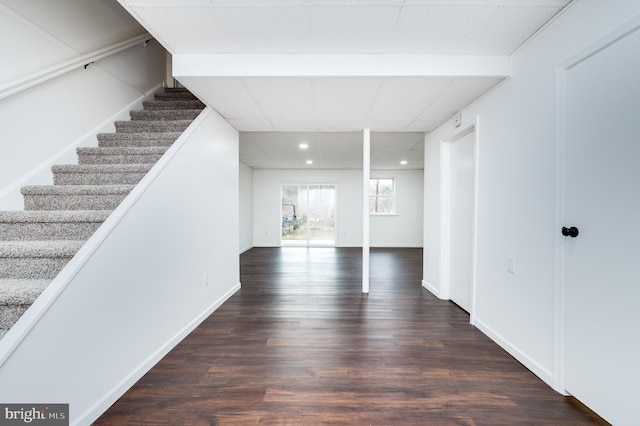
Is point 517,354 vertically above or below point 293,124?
below

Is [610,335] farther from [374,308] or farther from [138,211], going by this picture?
[138,211]

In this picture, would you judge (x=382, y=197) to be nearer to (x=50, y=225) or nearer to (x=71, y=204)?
(x=71, y=204)

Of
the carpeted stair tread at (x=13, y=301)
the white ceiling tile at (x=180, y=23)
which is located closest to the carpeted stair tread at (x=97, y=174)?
the white ceiling tile at (x=180, y=23)

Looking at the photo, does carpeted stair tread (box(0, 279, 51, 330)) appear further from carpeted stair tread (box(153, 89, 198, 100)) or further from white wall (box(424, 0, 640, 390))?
carpeted stair tread (box(153, 89, 198, 100))

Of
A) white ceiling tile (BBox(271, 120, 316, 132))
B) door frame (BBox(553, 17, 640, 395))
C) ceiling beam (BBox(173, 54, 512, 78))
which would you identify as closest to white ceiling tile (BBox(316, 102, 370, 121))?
white ceiling tile (BBox(271, 120, 316, 132))

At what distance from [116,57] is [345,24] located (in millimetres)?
3031

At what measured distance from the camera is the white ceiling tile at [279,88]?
2.23m

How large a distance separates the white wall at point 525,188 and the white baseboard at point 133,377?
2.76m

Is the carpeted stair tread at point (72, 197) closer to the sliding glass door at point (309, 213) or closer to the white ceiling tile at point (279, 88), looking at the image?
the white ceiling tile at point (279, 88)

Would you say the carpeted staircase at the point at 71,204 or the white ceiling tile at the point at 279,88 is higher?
the white ceiling tile at the point at 279,88

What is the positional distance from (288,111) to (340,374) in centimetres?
261

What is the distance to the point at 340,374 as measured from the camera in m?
1.84

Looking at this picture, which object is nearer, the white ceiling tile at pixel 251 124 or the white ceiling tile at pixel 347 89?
the white ceiling tile at pixel 347 89

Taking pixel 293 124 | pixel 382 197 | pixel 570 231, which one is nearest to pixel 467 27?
pixel 570 231
